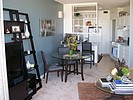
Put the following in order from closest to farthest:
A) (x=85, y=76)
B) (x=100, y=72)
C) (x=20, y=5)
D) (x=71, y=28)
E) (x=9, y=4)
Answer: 1. (x=9, y=4)
2. (x=20, y=5)
3. (x=85, y=76)
4. (x=100, y=72)
5. (x=71, y=28)

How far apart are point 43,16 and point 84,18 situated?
3.28 meters

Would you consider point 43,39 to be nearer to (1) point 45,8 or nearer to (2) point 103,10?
Answer: (1) point 45,8

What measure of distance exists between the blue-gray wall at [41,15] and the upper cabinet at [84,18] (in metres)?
0.83

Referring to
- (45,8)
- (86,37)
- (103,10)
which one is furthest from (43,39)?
(103,10)

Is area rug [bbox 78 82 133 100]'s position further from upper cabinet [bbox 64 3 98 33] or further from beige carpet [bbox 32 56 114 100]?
upper cabinet [bbox 64 3 98 33]

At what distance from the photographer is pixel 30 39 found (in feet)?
14.5

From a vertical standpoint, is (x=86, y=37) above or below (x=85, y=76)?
above

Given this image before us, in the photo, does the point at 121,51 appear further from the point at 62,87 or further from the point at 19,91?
the point at 19,91

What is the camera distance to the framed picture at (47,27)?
5.63 m

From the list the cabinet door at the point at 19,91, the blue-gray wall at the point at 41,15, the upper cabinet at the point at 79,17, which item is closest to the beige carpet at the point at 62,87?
the cabinet door at the point at 19,91

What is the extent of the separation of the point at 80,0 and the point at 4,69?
5.11m

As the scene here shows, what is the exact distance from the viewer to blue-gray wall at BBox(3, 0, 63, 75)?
14.2ft

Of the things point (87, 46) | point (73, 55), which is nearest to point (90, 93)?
point (73, 55)

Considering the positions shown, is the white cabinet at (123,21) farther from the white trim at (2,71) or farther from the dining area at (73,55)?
the white trim at (2,71)
